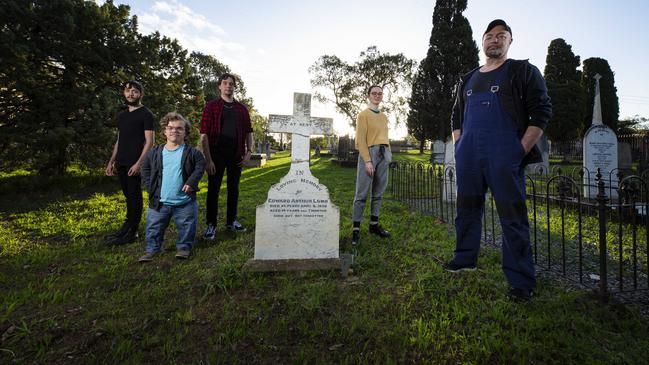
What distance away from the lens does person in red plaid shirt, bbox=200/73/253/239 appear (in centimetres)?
405

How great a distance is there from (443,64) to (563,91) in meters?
9.52

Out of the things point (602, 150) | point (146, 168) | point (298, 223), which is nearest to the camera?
point (298, 223)

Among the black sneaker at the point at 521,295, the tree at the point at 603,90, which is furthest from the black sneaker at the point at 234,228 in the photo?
the tree at the point at 603,90

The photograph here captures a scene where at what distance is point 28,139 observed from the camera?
7285 mm

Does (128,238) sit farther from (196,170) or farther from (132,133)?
(196,170)

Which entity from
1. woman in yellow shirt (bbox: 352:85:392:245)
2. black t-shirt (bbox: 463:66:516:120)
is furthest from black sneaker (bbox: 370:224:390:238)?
black t-shirt (bbox: 463:66:516:120)

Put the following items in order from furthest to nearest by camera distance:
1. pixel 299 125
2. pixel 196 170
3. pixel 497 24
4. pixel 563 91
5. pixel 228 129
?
pixel 563 91 → pixel 228 129 → pixel 196 170 → pixel 299 125 → pixel 497 24

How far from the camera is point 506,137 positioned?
7.64 feet

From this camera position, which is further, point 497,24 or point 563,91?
point 563,91

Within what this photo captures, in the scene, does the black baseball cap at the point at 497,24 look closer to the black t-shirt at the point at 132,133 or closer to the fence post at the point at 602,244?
the fence post at the point at 602,244

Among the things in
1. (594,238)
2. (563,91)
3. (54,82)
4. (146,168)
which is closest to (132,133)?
(146,168)

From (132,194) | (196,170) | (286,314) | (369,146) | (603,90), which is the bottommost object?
(286,314)

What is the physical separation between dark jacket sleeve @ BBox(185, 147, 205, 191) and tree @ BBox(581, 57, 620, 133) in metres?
33.1

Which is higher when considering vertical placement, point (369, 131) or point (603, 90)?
point (603, 90)
